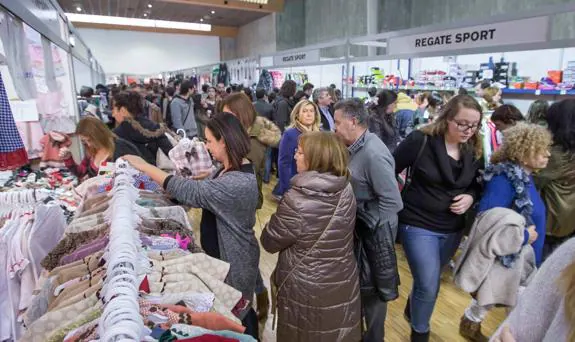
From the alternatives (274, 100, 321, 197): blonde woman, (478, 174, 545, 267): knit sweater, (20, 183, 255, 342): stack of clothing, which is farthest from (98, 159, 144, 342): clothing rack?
(274, 100, 321, 197): blonde woman

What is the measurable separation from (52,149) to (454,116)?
106 inches

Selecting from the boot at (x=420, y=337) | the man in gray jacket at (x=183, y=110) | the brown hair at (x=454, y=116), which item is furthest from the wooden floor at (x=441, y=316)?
the man in gray jacket at (x=183, y=110)

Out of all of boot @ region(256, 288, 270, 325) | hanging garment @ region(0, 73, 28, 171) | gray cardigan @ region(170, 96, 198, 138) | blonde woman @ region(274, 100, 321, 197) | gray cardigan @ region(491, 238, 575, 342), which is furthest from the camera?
gray cardigan @ region(170, 96, 198, 138)

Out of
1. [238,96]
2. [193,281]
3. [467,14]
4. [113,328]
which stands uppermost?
[467,14]

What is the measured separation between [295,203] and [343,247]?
1.20ft

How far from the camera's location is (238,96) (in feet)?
9.68

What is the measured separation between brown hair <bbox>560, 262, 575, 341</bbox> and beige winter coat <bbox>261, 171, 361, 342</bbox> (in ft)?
3.48

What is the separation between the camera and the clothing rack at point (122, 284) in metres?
0.74

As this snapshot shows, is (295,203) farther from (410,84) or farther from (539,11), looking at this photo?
(410,84)

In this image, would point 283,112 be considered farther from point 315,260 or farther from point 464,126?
→ point 315,260

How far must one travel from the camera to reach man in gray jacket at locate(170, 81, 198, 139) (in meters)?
6.23

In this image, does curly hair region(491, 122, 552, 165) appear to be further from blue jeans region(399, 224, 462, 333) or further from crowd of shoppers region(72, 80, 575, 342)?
blue jeans region(399, 224, 462, 333)

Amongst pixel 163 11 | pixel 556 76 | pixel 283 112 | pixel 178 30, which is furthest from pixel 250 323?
pixel 178 30

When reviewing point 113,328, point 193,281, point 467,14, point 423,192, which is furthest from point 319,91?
point 467,14
